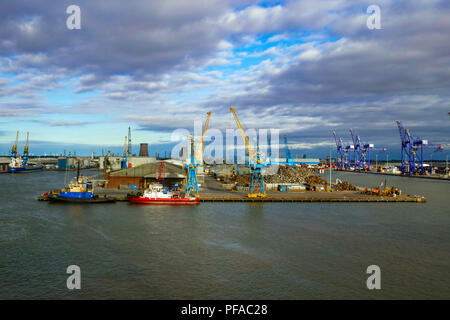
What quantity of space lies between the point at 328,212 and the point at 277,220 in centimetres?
916

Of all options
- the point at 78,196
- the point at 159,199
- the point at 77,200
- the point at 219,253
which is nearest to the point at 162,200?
the point at 159,199

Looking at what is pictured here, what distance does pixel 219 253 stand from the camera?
23.4 metres

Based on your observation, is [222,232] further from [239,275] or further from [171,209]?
[171,209]

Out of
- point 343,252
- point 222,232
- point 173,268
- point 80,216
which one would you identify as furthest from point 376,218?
point 80,216

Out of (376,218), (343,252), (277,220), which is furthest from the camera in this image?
(376,218)

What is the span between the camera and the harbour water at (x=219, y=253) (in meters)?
17.6

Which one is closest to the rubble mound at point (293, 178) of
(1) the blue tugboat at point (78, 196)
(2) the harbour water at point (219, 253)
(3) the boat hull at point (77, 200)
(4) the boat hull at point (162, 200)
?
(4) the boat hull at point (162, 200)

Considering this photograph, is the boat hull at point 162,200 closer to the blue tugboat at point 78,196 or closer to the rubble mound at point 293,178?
the blue tugboat at point 78,196

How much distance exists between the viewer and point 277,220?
35.1 meters

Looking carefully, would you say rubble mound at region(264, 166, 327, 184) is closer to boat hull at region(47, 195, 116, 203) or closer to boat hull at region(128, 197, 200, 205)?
boat hull at region(128, 197, 200, 205)

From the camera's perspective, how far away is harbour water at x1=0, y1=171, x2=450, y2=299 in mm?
17562

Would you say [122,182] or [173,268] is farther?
[122,182]

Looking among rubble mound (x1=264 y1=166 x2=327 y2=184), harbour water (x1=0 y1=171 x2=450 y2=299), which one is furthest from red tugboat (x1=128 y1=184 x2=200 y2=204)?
rubble mound (x1=264 y1=166 x2=327 y2=184)

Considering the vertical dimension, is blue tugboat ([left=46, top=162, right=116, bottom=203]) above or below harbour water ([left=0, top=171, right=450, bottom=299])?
above
